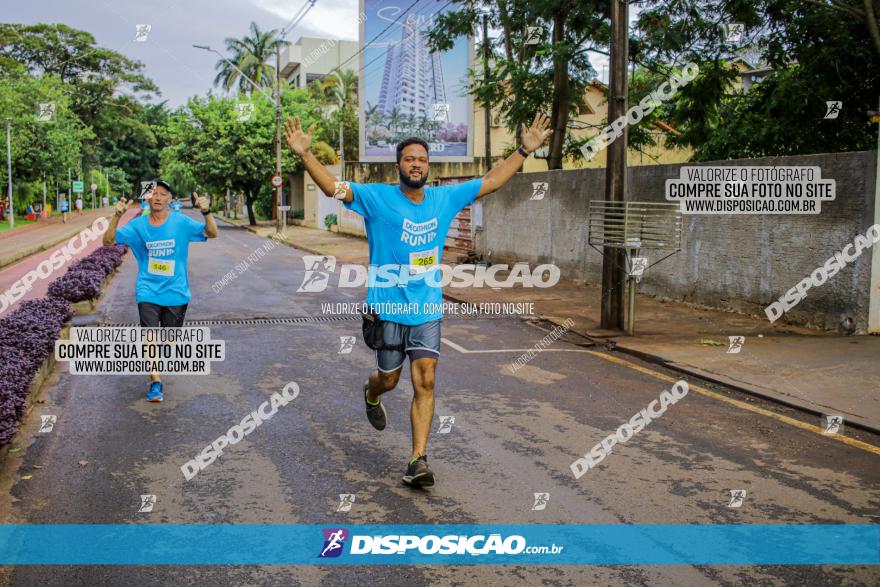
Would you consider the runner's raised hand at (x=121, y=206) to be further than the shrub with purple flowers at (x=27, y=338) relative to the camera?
Yes

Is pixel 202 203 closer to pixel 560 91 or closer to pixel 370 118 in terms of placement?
pixel 560 91

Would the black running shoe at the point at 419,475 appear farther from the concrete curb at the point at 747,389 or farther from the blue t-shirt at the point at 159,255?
the concrete curb at the point at 747,389

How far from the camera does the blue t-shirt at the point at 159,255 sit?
739 cm

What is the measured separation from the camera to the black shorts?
735 centimetres

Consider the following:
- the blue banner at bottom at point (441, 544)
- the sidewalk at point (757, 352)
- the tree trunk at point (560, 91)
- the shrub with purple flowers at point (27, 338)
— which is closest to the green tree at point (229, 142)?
the tree trunk at point (560, 91)

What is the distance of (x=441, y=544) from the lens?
426 cm

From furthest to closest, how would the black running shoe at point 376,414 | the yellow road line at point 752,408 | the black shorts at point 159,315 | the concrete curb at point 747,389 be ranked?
the black shorts at point 159,315, the concrete curb at point 747,389, the yellow road line at point 752,408, the black running shoe at point 376,414

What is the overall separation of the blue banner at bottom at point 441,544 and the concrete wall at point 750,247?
6.47 m

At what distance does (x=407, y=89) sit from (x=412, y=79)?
56 cm

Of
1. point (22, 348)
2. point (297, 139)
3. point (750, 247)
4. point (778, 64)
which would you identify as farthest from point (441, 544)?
point (778, 64)

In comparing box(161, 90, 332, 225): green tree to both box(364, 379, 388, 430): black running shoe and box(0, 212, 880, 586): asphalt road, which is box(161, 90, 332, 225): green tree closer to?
→ box(0, 212, 880, 586): asphalt road

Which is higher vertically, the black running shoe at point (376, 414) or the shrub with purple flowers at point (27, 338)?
the shrub with purple flowers at point (27, 338)

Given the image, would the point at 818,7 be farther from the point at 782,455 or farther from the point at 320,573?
the point at 320,573

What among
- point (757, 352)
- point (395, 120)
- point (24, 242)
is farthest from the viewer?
point (395, 120)
